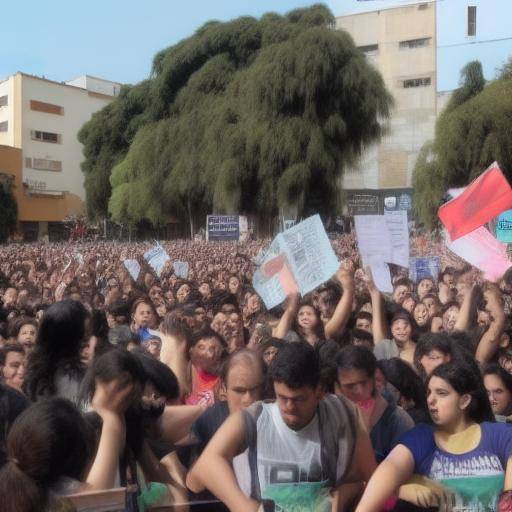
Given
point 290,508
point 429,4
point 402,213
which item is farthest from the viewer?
point 429,4

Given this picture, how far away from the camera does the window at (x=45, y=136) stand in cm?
4994

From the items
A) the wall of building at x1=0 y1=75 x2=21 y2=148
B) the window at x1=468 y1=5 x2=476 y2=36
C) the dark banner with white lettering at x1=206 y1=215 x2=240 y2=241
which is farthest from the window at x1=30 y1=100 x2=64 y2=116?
the dark banner with white lettering at x1=206 y1=215 x2=240 y2=241

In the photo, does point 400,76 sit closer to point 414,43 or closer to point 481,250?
point 414,43

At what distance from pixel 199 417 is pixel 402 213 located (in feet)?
12.2

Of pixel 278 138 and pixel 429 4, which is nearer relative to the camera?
pixel 278 138

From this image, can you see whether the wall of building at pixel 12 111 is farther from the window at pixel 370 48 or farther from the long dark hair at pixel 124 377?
the long dark hair at pixel 124 377

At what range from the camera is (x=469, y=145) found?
28.2 m

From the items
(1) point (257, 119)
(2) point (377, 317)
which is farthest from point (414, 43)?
(2) point (377, 317)

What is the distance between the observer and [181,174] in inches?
1373

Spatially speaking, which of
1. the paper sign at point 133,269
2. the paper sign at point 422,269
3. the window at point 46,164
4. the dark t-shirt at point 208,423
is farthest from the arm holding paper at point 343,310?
the window at point 46,164

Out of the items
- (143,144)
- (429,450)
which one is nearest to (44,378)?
(429,450)

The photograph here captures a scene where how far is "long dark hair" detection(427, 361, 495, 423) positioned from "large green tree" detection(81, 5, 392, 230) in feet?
93.1

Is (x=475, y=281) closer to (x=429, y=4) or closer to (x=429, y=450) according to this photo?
(x=429, y=450)

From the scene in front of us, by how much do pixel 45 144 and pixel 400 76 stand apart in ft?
67.8
